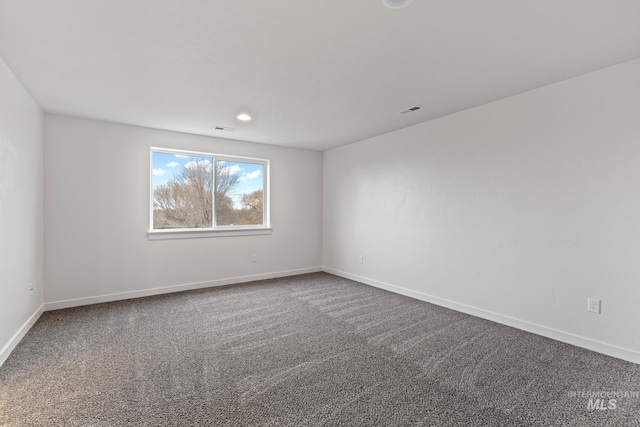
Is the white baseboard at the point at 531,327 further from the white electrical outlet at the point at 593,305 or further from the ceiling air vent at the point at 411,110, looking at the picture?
the ceiling air vent at the point at 411,110

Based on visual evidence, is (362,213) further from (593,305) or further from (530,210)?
(593,305)

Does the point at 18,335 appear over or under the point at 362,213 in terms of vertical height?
under

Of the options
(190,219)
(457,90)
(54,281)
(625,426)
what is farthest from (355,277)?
(54,281)

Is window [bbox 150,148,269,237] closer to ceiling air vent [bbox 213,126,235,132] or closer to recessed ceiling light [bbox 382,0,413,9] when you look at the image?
ceiling air vent [bbox 213,126,235,132]

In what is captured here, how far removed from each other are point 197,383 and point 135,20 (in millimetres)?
2380

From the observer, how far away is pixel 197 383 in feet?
6.74

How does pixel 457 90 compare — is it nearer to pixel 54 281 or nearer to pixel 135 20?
pixel 135 20

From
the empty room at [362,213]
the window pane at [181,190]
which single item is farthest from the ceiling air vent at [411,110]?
the window pane at [181,190]

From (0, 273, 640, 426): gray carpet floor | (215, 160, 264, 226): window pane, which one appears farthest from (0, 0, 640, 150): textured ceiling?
(0, 273, 640, 426): gray carpet floor

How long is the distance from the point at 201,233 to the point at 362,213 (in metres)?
2.56

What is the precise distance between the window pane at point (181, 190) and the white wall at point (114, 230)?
7.4 inches

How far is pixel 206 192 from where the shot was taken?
4.71 m

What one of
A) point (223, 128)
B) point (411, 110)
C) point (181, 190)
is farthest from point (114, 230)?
point (411, 110)

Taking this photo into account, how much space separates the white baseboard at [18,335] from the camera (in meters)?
2.33
